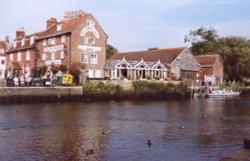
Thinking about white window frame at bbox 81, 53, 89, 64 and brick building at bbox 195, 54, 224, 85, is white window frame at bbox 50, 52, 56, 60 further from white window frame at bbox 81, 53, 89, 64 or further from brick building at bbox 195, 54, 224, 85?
brick building at bbox 195, 54, 224, 85

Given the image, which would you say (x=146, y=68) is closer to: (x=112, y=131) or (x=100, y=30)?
(x=100, y=30)

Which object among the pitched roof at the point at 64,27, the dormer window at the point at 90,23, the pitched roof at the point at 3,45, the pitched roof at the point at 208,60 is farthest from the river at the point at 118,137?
the pitched roof at the point at 3,45

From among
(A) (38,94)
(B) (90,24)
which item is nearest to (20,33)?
(B) (90,24)

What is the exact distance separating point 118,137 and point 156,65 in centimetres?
5289

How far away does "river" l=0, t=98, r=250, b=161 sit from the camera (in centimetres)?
2189

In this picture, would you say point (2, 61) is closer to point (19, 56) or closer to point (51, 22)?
point (19, 56)

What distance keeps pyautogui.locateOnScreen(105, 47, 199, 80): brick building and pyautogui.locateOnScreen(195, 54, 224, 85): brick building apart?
437 cm

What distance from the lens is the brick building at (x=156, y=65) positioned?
247 feet

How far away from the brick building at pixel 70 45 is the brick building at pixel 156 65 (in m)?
3.04

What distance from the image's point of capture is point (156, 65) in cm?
7944

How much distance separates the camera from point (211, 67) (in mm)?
92250

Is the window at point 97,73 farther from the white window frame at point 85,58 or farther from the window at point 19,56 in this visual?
the window at point 19,56

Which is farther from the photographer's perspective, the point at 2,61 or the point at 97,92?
the point at 2,61

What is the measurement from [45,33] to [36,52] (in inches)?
153
